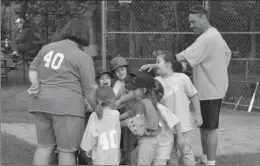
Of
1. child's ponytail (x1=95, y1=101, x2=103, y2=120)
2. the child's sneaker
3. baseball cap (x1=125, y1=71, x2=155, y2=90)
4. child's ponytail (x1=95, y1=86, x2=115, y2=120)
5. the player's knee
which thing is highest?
baseball cap (x1=125, y1=71, x2=155, y2=90)

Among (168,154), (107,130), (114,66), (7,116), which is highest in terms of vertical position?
(114,66)

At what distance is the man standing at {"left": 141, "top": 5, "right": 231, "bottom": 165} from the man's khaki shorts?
157 centimetres

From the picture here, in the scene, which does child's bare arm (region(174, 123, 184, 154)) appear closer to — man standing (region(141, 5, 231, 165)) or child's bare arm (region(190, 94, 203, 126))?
child's bare arm (region(190, 94, 203, 126))

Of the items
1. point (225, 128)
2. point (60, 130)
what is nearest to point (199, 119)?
point (60, 130)

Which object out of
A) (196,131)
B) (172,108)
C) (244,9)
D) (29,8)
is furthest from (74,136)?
(29,8)

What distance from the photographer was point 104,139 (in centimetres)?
522

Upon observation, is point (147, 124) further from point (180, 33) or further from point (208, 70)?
point (180, 33)

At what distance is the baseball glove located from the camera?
5340 mm

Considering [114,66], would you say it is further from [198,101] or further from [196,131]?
[196,131]

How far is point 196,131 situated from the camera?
919 cm

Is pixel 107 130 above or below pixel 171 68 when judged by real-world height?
below

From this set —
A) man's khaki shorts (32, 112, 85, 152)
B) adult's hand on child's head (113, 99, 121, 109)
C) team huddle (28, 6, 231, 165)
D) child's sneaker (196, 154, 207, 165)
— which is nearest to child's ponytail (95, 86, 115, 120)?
team huddle (28, 6, 231, 165)

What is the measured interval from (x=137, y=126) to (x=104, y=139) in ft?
1.18

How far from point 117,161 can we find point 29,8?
46.6ft
